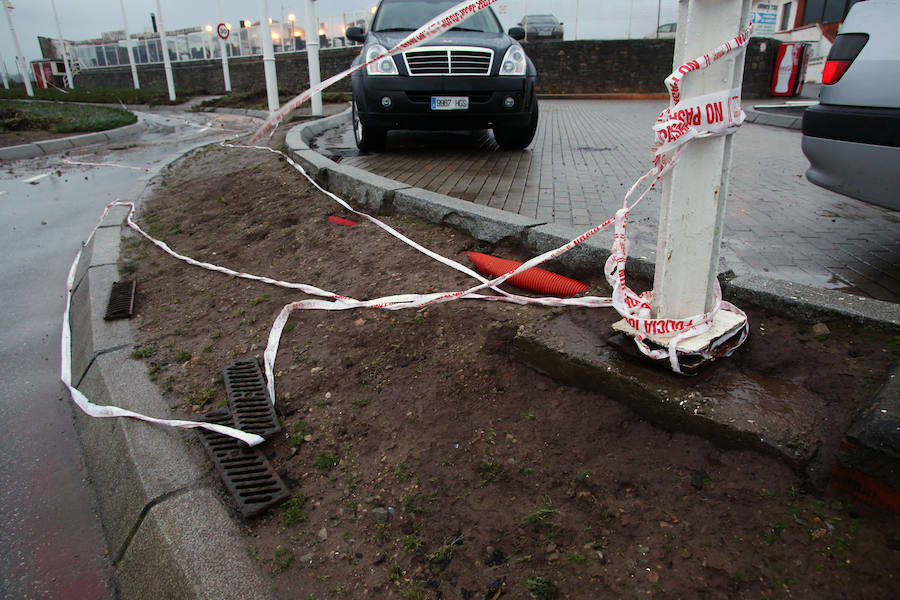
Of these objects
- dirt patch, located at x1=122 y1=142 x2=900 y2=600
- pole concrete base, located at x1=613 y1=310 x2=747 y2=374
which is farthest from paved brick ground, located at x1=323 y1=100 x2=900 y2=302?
dirt patch, located at x1=122 y1=142 x2=900 y2=600

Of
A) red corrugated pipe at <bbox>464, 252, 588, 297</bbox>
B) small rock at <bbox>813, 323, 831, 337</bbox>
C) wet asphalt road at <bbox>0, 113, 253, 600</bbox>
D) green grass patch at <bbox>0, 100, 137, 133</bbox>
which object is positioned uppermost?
green grass patch at <bbox>0, 100, 137, 133</bbox>

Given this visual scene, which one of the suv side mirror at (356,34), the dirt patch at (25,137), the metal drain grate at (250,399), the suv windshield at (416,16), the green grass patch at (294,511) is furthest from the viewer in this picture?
the dirt patch at (25,137)

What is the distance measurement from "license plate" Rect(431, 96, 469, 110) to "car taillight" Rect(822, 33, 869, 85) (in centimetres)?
406

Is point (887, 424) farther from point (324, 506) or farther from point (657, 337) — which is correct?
point (324, 506)

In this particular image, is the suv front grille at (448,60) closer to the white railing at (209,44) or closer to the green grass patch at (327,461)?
the green grass patch at (327,461)

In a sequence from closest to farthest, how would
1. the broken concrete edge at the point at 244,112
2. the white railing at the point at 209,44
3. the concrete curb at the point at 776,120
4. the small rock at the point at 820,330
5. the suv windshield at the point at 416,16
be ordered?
the small rock at the point at 820,330 < the suv windshield at the point at 416,16 < the concrete curb at the point at 776,120 < the broken concrete edge at the point at 244,112 < the white railing at the point at 209,44

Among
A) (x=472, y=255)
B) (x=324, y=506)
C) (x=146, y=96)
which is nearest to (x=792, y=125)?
(x=472, y=255)

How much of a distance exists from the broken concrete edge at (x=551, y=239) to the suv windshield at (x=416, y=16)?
92.3 inches

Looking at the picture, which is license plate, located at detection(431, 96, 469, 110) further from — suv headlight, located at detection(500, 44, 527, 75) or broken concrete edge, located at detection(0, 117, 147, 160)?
broken concrete edge, located at detection(0, 117, 147, 160)

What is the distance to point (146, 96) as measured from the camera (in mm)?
29281

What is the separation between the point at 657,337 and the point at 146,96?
33.1 metres

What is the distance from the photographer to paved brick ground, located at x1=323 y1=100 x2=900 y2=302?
352 cm

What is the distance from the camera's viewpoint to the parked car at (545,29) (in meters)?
25.7

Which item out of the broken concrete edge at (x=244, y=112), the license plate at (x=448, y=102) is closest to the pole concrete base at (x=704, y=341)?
the license plate at (x=448, y=102)
